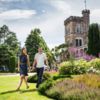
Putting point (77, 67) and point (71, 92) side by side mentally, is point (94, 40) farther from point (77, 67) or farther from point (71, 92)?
point (71, 92)

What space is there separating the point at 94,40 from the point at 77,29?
37590 mm

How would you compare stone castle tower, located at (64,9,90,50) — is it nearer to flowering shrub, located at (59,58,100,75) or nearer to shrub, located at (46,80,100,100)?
flowering shrub, located at (59,58,100,75)

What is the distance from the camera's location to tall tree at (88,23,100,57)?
5944cm

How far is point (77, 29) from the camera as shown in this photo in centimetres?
9744

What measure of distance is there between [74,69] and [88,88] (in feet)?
50.3


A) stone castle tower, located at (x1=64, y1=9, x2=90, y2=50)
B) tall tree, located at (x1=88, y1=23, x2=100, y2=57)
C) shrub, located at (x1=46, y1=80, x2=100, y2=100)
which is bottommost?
shrub, located at (x1=46, y1=80, x2=100, y2=100)

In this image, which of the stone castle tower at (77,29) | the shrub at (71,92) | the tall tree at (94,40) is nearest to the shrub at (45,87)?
the shrub at (71,92)

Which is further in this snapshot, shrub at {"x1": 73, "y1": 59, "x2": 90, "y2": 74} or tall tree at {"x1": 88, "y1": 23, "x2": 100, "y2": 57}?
tall tree at {"x1": 88, "y1": 23, "x2": 100, "y2": 57}

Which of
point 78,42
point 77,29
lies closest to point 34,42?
point 78,42

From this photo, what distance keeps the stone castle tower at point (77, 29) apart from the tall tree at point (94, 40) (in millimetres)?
33343

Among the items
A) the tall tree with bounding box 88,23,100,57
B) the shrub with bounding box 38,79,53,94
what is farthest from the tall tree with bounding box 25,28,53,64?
the shrub with bounding box 38,79,53,94

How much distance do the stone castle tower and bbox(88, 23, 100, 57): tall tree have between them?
3334cm

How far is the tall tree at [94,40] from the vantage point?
5944 centimetres

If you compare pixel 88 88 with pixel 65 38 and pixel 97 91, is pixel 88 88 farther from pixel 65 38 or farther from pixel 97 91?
pixel 65 38
